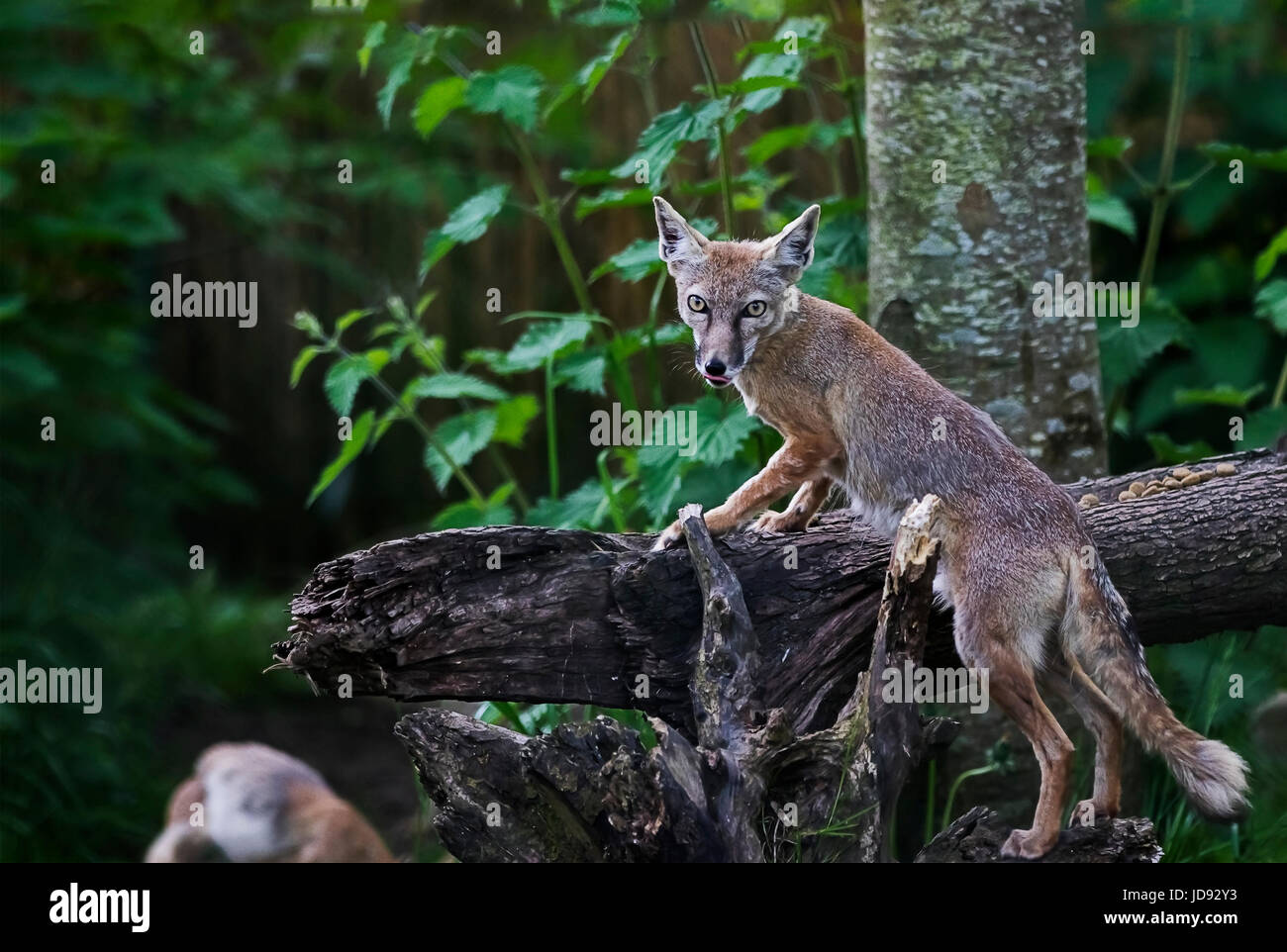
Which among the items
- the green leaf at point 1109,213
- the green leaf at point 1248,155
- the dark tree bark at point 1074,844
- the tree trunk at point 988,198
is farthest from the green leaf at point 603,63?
the dark tree bark at point 1074,844

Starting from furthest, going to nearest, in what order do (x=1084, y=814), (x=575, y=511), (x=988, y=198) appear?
(x=575, y=511) < (x=988, y=198) < (x=1084, y=814)

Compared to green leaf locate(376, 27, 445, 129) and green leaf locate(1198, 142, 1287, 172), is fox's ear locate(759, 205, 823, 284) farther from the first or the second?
green leaf locate(1198, 142, 1287, 172)

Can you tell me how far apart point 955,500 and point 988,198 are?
5.66 ft

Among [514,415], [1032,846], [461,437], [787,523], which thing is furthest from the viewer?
[514,415]

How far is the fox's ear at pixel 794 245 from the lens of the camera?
169 inches

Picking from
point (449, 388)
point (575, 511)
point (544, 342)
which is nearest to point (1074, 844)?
point (575, 511)

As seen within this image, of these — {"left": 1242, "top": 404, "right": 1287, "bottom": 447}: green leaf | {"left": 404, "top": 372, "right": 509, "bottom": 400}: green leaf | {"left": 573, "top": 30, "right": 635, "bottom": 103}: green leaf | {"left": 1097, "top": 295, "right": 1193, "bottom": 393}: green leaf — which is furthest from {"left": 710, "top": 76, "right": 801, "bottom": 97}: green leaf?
{"left": 1242, "top": 404, "right": 1287, "bottom": 447}: green leaf

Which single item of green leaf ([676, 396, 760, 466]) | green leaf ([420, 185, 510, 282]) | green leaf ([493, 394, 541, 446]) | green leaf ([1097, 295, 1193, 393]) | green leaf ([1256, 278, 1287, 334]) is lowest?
green leaf ([676, 396, 760, 466])

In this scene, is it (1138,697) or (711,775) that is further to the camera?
(1138,697)

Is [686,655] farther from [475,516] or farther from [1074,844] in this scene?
[475,516]

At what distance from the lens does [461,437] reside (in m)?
5.74

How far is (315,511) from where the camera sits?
468 inches

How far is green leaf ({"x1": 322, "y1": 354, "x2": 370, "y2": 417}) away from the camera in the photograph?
17.5 feet

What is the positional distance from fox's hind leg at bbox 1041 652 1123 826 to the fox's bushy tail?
0.08 m
